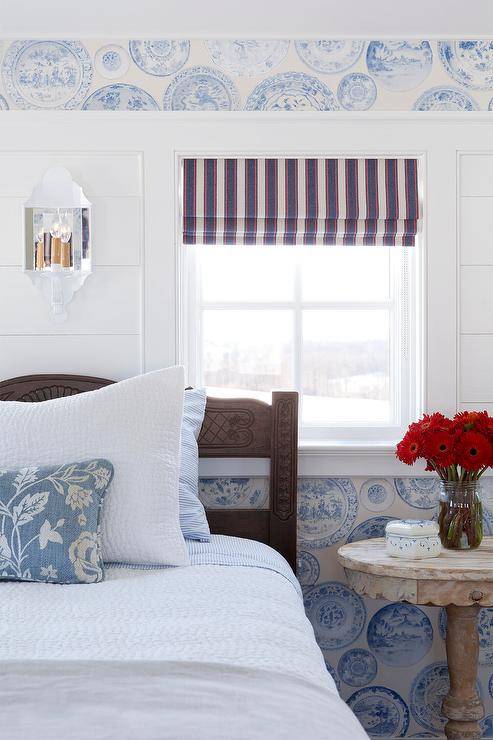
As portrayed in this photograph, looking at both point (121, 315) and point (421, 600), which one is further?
point (121, 315)

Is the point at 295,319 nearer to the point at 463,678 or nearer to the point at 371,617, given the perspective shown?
the point at 371,617

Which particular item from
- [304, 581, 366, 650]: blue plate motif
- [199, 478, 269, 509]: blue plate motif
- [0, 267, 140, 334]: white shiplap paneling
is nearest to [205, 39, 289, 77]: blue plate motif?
[0, 267, 140, 334]: white shiplap paneling

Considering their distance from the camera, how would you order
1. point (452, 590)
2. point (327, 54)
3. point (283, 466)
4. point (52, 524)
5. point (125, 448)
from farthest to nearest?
point (327, 54), point (283, 466), point (452, 590), point (125, 448), point (52, 524)

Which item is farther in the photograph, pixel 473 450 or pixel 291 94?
pixel 291 94

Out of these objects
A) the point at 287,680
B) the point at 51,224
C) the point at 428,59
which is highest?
the point at 428,59

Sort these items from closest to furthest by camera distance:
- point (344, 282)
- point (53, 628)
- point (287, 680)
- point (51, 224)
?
point (287, 680) < point (53, 628) < point (51, 224) < point (344, 282)

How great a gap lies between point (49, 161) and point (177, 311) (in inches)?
26.8

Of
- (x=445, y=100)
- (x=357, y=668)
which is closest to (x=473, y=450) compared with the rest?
(x=357, y=668)

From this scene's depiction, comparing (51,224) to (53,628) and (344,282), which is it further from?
(53,628)

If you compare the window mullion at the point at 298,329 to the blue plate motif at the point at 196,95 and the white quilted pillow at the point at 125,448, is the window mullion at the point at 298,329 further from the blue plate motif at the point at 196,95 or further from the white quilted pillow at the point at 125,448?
the white quilted pillow at the point at 125,448

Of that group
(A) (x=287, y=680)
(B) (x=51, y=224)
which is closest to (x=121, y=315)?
(B) (x=51, y=224)

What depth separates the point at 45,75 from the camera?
106 inches

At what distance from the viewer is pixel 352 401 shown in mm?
2861

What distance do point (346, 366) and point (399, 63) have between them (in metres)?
1.08
